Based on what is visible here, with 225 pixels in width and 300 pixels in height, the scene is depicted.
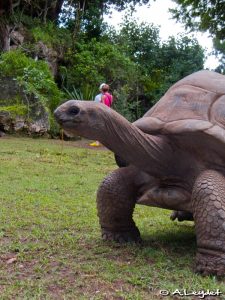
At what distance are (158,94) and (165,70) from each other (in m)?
1.83

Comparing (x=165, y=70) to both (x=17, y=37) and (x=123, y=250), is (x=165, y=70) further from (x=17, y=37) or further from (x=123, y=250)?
(x=123, y=250)

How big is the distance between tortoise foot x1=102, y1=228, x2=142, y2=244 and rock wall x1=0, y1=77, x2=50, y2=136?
7344 mm

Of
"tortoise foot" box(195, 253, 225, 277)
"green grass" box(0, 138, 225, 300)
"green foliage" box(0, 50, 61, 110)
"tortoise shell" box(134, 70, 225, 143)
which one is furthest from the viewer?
"green foliage" box(0, 50, 61, 110)

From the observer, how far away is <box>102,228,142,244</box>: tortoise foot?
2.79 m

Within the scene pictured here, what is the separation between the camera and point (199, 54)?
16.9 metres

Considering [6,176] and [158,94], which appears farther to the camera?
[158,94]

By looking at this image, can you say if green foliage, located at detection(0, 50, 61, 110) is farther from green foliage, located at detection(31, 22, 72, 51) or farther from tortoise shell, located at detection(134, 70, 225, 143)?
tortoise shell, located at detection(134, 70, 225, 143)

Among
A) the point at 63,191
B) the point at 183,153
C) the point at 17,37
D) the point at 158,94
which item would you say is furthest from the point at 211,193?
the point at 158,94

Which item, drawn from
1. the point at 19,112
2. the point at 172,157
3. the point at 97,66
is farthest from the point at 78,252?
the point at 97,66

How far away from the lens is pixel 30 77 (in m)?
10.6

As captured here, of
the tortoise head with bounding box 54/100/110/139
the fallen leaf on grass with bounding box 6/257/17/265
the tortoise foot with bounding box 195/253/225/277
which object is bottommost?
the fallen leaf on grass with bounding box 6/257/17/265

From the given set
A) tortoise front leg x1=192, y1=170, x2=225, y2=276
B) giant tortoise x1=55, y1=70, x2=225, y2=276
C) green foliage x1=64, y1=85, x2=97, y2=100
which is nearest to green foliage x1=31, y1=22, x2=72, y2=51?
green foliage x1=64, y1=85, x2=97, y2=100

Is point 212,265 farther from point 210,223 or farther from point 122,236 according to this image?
point 122,236

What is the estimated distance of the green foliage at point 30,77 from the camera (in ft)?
33.4
